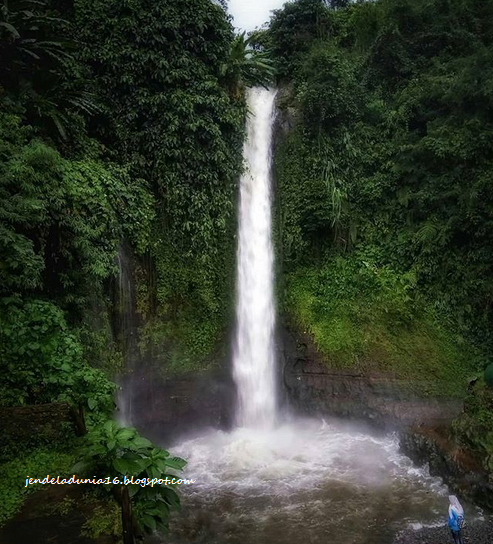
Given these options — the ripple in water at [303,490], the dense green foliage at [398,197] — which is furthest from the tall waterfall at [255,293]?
the ripple in water at [303,490]

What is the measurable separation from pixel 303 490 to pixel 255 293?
5974 mm

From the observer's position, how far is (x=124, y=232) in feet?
35.7

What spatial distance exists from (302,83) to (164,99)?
5.93 m

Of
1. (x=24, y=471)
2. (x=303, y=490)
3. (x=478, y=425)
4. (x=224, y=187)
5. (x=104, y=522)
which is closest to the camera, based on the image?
(x=104, y=522)

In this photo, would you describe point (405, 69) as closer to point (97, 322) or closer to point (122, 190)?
point (122, 190)

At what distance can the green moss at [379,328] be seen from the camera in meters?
11.5

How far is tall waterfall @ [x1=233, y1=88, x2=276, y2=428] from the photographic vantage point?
12320 mm

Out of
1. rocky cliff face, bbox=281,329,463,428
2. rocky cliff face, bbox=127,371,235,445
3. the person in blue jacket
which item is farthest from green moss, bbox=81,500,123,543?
rocky cliff face, bbox=281,329,463,428

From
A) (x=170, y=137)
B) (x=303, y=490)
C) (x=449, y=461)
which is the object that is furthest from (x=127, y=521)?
(x=170, y=137)

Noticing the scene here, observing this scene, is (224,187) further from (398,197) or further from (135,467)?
(135,467)

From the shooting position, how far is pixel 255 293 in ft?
Answer: 43.3

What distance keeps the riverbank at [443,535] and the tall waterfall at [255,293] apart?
17.6ft

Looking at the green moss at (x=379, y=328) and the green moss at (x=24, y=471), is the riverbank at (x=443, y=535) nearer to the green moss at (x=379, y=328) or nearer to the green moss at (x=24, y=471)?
the green moss at (x=379, y=328)

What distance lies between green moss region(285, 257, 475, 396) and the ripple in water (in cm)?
190
